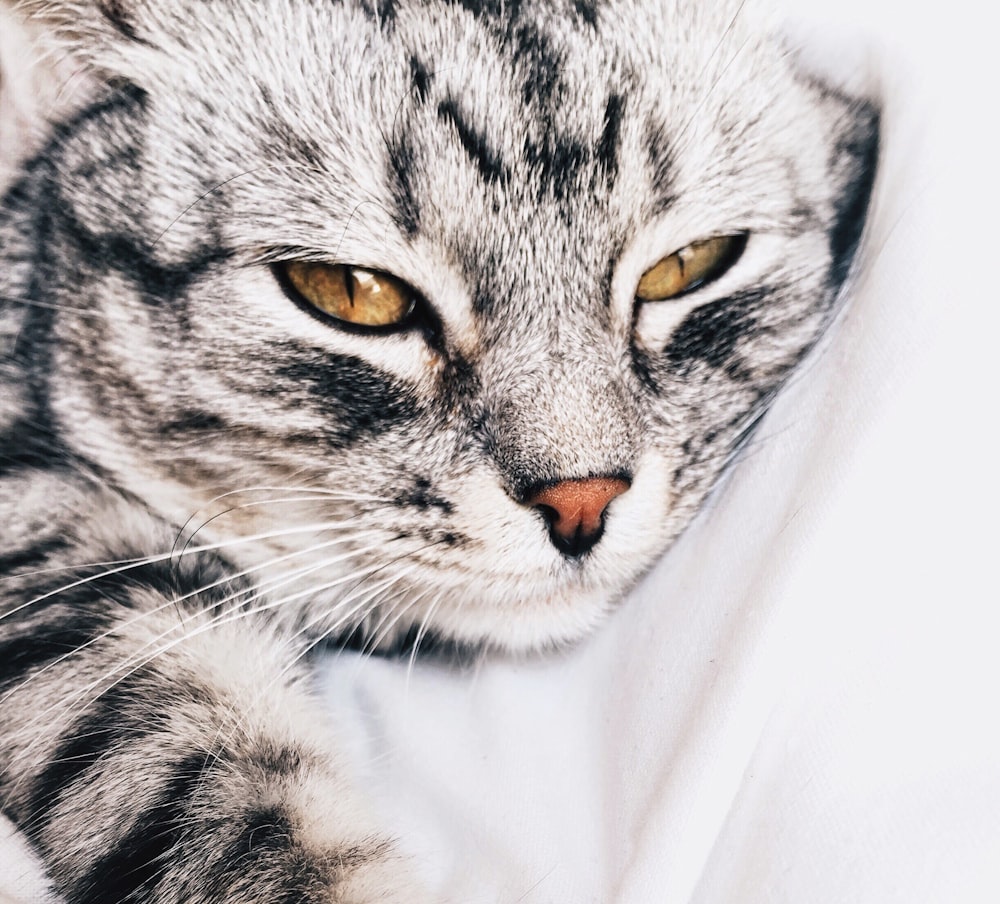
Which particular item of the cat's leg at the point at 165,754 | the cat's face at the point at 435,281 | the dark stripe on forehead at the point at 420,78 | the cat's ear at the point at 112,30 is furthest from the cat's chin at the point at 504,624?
the cat's ear at the point at 112,30

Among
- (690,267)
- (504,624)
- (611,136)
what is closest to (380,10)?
(611,136)

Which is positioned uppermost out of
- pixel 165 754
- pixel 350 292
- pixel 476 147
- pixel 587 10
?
pixel 587 10

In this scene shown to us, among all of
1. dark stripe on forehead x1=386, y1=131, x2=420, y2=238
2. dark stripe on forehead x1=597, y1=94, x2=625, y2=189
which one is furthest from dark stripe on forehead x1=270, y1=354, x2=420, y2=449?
dark stripe on forehead x1=597, y1=94, x2=625, y2=189

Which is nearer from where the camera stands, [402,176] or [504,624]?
[402,176]

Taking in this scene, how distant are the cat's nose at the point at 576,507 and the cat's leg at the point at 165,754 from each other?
0.24 metres

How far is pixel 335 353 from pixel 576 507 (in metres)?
0.21

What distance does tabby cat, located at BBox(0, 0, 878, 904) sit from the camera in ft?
2.06

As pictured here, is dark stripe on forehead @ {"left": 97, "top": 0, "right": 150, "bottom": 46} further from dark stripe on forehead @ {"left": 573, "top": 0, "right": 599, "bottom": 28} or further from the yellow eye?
dark stripe on forehead @ {"left": 573, "top": 0, "right": 599, "bottom": 28}

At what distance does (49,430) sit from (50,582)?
0.48ft

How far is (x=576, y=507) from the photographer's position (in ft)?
2.11

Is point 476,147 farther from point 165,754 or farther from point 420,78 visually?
point 165,754

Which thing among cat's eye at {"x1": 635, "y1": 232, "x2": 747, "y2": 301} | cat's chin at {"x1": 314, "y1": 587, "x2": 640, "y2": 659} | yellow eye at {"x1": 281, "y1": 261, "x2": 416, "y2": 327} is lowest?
cat's chin at {"x1": 314, "y1": 587, "x2": 640, "y2": 659}

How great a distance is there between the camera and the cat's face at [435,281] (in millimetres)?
638

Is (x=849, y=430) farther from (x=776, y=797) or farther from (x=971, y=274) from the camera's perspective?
(x=776, y=797)
